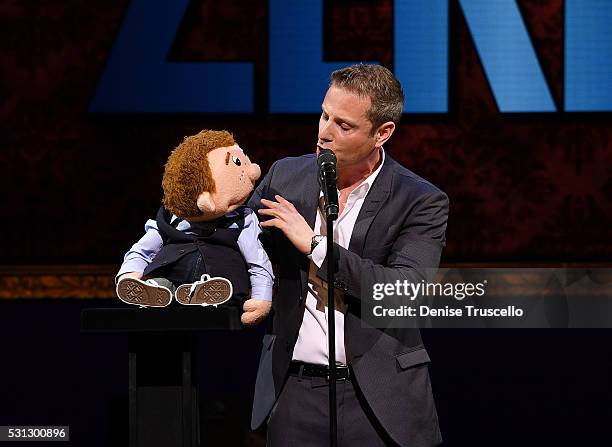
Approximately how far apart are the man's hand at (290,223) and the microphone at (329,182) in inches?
7.9

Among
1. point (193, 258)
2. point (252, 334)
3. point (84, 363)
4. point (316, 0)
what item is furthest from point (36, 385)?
point (193, 258)

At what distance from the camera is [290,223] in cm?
252

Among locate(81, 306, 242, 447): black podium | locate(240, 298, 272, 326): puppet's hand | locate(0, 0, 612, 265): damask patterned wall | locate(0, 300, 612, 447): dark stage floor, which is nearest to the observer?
locate(81, 306, 242, 447): black podium

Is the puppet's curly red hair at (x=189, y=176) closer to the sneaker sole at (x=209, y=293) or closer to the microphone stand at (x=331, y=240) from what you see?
the sneaker sole at (x=209, y=293)

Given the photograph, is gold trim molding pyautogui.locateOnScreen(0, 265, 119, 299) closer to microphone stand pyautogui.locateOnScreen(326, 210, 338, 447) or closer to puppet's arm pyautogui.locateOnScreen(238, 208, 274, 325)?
puppet's arm pyautogui.locateOnScreen(238, 208, 274, 325)

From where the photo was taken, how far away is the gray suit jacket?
2621 millimetres

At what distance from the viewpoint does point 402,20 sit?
485 centimetres

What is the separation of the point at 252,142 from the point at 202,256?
7.65 feet

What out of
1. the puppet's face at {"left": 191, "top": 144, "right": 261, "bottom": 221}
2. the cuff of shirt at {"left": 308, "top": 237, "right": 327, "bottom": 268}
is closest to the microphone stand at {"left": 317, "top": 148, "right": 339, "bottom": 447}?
the cuff of shirt at {"left": 308, "top": 237, "right": 327, "bottom": 268}

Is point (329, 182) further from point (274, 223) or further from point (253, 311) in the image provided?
point (253, 311)

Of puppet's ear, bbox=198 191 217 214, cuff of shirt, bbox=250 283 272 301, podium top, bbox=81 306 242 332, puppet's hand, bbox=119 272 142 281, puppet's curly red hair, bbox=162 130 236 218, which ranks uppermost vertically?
puppet's curly red hair, bbox=162 130 236 218

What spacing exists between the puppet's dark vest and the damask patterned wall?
2.21 m

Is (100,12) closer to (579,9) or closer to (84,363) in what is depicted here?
(84,363)

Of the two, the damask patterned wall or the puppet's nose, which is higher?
the damask patterned wall
